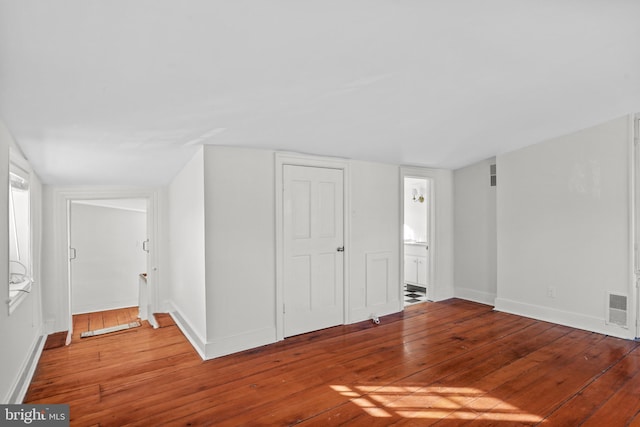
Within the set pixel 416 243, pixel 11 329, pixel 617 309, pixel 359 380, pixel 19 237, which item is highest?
pixel 19 237

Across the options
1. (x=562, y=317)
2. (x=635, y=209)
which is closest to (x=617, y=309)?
(x=562, y=317)

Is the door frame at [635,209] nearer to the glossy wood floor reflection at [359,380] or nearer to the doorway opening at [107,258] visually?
the glossy wood floor reflection at [359,380]

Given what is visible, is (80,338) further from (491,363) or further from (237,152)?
(491,363)

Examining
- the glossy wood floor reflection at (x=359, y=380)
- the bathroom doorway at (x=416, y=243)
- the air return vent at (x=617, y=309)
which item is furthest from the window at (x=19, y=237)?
the air return vent at (x=617, y=309)

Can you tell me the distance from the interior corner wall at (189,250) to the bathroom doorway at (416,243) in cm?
325

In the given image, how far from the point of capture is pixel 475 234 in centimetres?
531

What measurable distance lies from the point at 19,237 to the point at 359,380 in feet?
10.8

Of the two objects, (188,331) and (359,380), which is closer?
(359,380)

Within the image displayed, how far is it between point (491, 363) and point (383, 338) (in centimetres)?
109

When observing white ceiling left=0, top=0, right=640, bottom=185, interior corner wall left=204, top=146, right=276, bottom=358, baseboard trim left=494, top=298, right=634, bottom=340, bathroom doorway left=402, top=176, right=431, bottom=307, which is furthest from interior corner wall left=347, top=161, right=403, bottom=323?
baseboard trim left=494, top=298, right=634, bottom=340

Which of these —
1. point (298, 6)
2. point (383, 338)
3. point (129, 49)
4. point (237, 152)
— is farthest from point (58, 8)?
point (383, 338)

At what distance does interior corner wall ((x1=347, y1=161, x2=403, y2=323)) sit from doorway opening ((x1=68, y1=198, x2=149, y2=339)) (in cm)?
336

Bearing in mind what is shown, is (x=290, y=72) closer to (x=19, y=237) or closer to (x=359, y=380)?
(x=359, y=380)

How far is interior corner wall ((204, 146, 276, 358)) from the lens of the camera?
329cm
